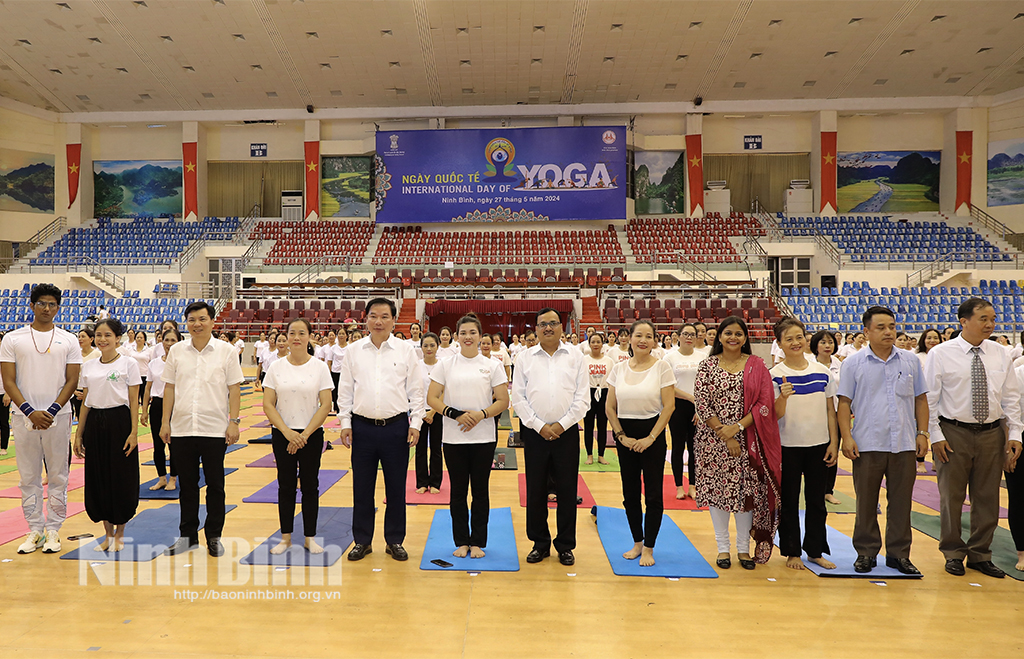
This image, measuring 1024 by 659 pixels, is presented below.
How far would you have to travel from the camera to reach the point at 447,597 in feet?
11.4

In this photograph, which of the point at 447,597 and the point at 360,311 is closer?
the point at 447,597

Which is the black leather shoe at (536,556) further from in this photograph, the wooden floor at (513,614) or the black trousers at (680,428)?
the black trousers at (680,428)

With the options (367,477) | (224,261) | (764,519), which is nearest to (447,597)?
(367,477)

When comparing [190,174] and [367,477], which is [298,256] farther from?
[367,477]

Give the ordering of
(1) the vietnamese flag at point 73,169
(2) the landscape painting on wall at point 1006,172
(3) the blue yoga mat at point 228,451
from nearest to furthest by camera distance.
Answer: (3) the blue yoga mat at point 228,451, (2) the landscape painting on wall at point 1006,172, (1) the vietnamese flag at point 73,169

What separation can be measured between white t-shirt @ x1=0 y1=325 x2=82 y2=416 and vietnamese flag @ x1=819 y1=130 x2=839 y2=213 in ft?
91.8

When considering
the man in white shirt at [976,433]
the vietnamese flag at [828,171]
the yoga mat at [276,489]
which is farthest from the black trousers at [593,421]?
the vietnamese flag at [828,171]

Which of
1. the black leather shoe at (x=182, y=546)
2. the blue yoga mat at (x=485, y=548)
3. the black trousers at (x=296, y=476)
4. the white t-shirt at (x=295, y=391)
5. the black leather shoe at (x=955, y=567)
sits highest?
the white t-shirt at (x=295, y=391)

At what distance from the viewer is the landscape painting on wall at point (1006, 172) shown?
24156 mm

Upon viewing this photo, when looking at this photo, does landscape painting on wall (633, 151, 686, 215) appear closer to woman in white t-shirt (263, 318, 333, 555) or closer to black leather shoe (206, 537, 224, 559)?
woman in white t-shirt (263, 318, 333, 555)

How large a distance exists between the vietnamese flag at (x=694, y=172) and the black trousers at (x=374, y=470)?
2452 centimetres

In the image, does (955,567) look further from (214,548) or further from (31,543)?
(31,543)

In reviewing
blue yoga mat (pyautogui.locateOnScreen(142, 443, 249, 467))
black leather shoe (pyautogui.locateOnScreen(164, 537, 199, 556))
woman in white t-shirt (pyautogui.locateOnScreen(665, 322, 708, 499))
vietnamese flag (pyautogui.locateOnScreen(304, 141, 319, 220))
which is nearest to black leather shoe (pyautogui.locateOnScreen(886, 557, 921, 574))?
woman in white t-shirt (pyautogui.locateOnScreen(665, 322, 708, 499))

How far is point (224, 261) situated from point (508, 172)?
40.5 ft
